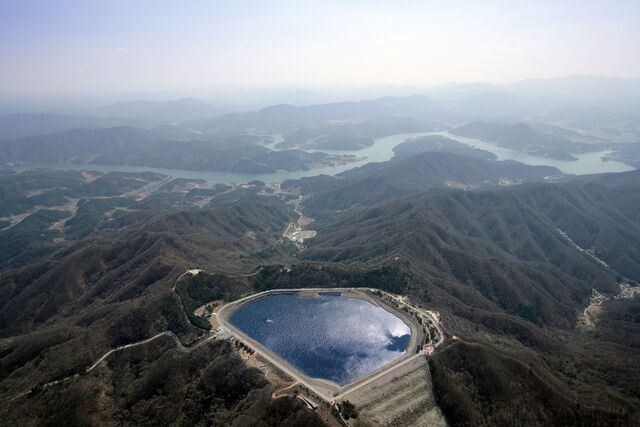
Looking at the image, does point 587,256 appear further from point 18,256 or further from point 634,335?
point 18,256

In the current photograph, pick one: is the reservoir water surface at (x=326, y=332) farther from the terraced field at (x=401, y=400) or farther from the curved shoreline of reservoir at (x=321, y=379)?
the terraced field at (x=401, y=400)

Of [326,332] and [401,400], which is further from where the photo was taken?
[326,332]

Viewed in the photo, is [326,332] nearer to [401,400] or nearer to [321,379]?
[321,379]

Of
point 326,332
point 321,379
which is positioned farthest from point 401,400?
point 326,332

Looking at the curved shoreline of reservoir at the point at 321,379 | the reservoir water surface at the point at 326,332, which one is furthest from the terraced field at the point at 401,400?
the reservoir water surface at the point at 326,332

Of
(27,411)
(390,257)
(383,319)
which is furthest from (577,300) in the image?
(27,411)
